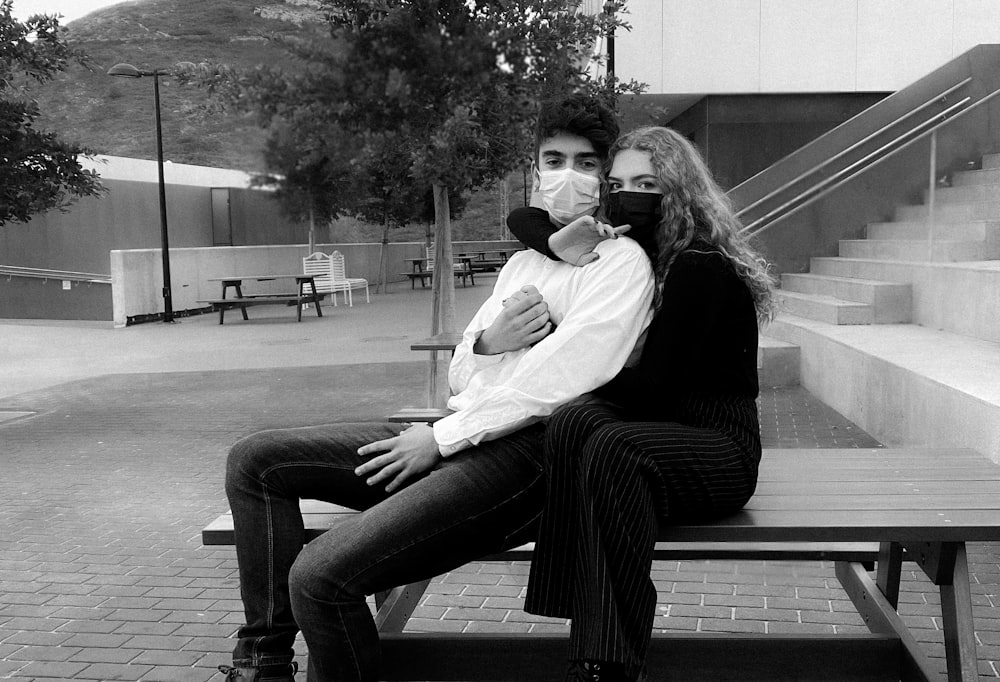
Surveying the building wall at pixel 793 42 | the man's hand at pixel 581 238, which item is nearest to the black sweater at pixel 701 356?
the man's hand at pixel 581 238

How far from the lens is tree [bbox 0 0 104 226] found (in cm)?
777

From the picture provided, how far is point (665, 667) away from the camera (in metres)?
2.73

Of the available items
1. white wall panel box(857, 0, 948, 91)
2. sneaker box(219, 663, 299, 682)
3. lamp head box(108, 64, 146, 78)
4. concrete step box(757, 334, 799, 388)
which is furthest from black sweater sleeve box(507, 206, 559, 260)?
lamp head box(108, 64, 146, 78)

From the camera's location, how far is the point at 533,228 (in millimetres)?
3016

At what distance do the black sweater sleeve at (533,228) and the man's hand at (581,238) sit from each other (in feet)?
0.27

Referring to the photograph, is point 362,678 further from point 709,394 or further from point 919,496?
point 919,496

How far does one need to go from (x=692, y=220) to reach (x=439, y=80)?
3.59m

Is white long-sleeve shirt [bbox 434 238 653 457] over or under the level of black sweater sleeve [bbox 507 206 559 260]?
under

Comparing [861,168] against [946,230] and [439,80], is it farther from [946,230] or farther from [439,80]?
[439,80]

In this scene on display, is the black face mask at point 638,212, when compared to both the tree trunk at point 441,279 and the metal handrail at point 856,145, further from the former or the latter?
the metal handrail at point 856,145

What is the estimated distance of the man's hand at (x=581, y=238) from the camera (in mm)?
2756

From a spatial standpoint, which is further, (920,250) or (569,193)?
(920,250)

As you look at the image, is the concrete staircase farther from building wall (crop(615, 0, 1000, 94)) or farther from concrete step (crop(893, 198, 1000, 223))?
building wall (crop(615, 0, 1000, 94))

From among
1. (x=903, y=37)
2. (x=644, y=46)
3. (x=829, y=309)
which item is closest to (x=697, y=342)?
(x=829, y=309)
